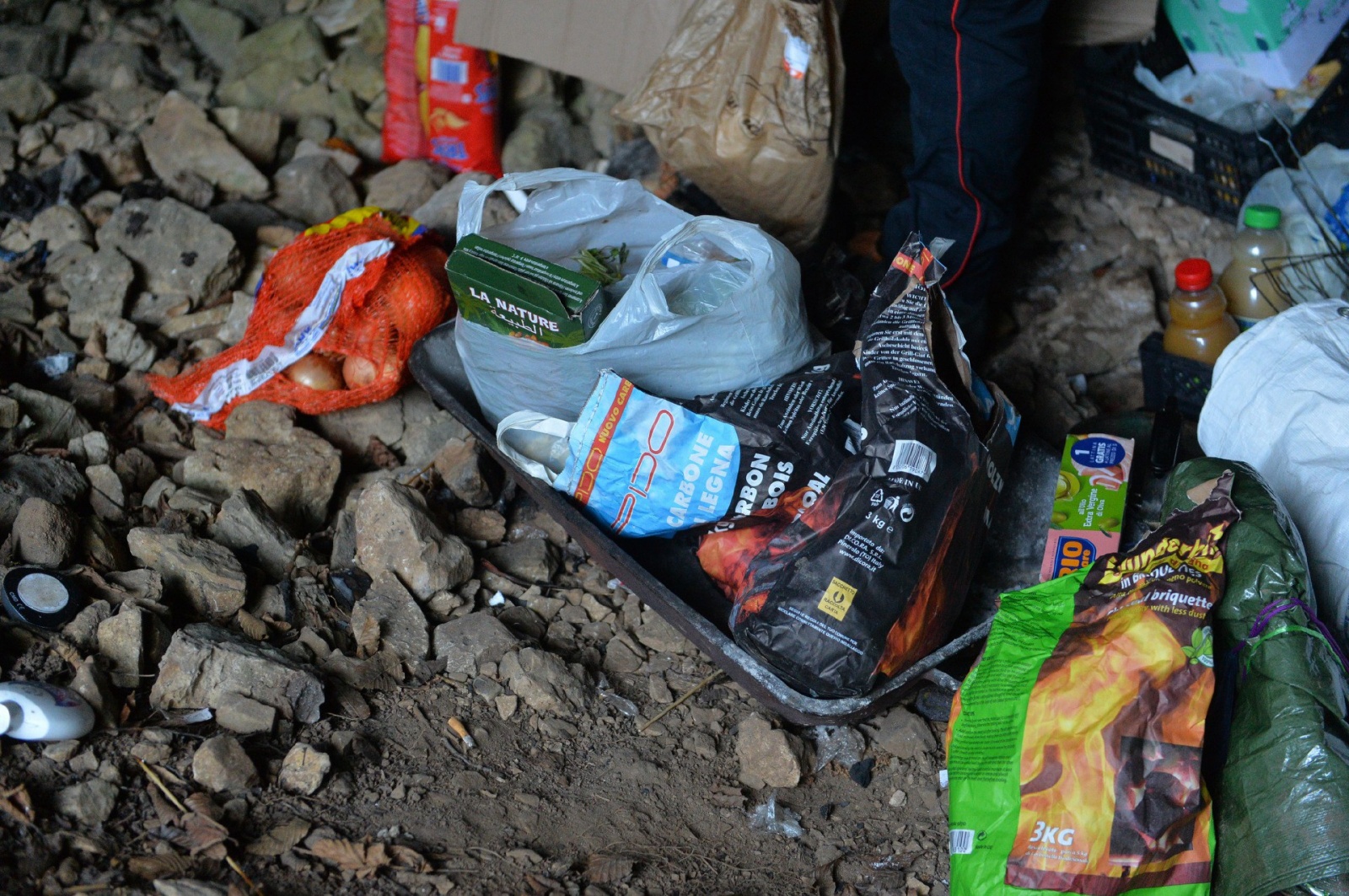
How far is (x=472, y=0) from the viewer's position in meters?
2.69

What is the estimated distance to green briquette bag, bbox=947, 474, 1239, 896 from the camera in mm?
1268

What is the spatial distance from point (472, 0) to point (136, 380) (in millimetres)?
1227

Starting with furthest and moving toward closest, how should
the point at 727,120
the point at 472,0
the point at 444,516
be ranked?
the point at 472,0 < the point at 727,120 < the point at 444,516

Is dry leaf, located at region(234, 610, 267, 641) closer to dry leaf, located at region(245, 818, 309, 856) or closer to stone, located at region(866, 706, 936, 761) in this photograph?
dry leaf, located at region(245, 818, 309, 856)

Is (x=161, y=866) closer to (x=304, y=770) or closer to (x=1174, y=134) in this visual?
(x=304, y=770)

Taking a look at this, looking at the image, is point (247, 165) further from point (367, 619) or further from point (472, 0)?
point (367, 619)

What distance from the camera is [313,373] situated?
7.30 feet

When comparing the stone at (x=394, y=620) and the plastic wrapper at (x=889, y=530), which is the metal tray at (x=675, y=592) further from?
the stone at (x=394, y=620)

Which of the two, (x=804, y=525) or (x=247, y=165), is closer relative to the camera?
(x=804, y=525)

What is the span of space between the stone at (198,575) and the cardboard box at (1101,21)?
2134mm

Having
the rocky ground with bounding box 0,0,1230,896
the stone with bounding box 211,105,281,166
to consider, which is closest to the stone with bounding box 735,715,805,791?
the rocky ground with bounding box 0,0,1230,896

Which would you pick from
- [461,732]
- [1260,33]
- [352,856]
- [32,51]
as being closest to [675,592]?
[461,732]

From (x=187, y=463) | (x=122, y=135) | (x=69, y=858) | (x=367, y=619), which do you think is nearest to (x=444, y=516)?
(x=367, y=619)

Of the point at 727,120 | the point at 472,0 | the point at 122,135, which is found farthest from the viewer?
the point at 122,135
